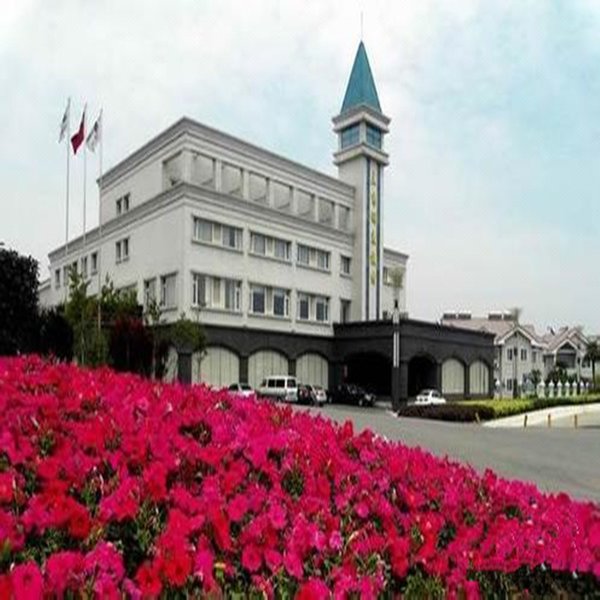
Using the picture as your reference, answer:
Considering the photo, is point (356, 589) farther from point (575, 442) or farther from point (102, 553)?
point (575, 442)

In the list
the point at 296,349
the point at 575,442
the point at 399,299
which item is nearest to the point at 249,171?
the point at 296,349

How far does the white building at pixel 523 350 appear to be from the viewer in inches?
2709

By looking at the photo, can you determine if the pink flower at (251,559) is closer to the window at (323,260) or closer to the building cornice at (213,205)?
the building cornice at (213,205)

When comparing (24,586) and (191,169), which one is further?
(191,169)

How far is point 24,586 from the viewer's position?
2.36 metres

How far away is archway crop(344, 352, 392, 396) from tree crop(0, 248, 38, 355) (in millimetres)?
31802

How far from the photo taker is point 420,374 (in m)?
48.1

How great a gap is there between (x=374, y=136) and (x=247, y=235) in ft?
51.9

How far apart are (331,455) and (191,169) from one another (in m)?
36.8

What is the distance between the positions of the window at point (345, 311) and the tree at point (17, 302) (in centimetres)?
3303

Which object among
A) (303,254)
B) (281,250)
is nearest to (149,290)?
(281,250)

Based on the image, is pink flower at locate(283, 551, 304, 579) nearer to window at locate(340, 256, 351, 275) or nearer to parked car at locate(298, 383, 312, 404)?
parked car at locate(298, 383, 312, 404)

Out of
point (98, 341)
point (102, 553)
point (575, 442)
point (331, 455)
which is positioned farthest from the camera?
point (98, 341)

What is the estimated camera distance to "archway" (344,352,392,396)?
4659cm
